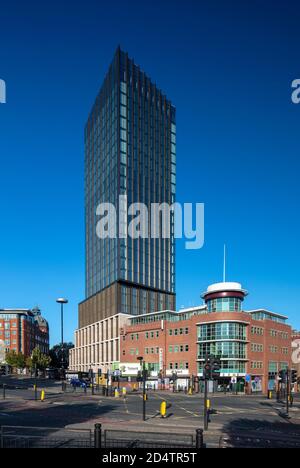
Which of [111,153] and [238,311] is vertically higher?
[111,153]

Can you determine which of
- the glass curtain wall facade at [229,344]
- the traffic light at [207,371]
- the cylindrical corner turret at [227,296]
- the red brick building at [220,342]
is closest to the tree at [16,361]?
the red brick building at [220,342]

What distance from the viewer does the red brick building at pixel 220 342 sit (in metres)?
82.8

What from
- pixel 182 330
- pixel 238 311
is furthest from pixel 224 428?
pixel 182 330

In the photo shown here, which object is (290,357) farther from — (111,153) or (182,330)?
(111,153)

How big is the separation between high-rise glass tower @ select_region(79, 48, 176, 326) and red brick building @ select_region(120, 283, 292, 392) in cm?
2307

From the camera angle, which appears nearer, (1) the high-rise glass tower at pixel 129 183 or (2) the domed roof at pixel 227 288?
(2) the domed roof at pixel 227 288

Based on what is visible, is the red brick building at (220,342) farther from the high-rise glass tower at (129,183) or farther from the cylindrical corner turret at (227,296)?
the high-rise glass tower at (129,183)

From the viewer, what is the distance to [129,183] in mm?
131000

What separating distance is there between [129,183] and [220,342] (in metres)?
60.4

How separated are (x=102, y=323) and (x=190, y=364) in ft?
155

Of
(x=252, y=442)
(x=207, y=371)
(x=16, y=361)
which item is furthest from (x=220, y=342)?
(x=16, y=361)

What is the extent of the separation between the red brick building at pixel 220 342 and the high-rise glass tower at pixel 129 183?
2307cm

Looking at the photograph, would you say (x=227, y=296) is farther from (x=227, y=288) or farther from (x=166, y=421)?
(x=166, y=421)

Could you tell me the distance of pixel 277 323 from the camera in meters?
98.5
